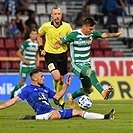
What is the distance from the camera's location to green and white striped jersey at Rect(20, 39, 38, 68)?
22.8 m

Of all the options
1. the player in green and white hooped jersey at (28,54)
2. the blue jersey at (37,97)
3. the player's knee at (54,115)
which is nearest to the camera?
the player's knee at (54,115)

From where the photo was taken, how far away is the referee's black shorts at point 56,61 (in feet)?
55.0

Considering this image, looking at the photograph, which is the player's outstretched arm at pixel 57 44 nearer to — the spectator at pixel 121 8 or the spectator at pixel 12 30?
the spectator at pixel 12 30

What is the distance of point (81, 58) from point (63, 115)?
3.37 metres

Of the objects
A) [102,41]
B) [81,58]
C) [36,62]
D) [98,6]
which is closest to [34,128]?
[81,58]

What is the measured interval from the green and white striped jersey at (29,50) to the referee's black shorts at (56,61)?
576cm

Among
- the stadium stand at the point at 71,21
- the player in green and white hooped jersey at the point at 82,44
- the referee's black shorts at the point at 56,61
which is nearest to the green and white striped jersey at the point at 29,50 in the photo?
the stadium stand at the point at 71,21

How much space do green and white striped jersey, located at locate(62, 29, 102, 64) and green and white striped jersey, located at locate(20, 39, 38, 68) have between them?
6726 mm

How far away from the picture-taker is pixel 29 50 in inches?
901

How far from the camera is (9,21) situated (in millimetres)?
28906

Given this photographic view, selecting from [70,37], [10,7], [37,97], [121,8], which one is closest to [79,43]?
[70,37]

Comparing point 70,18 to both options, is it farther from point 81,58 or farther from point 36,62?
point 81,58

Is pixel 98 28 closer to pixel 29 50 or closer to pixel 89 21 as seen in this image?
pixel 29 50

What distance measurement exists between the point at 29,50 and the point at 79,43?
714 centimetres
